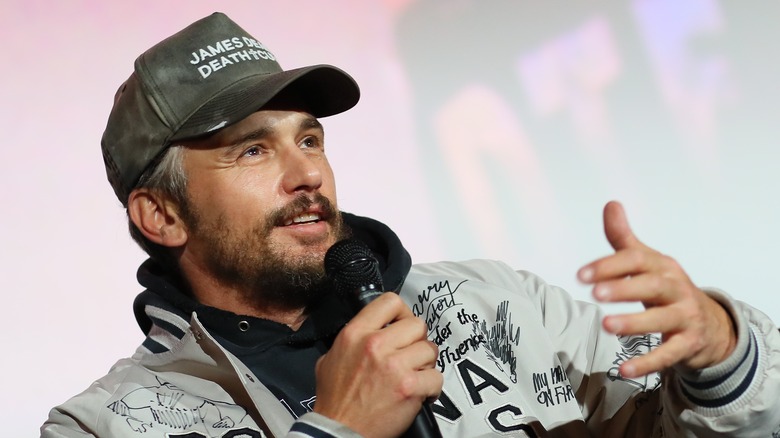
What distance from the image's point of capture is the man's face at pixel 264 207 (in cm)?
133

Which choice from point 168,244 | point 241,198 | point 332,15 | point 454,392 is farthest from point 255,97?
point 332,15

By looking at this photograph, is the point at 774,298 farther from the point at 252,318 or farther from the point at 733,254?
the point at 252,318

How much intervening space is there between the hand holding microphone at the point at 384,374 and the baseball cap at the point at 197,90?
0.42m

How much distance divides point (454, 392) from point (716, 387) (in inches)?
14.4

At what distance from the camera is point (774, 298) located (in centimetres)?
178

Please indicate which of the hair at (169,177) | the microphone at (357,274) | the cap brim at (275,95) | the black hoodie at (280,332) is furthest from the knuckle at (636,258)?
the hair at (169,177)

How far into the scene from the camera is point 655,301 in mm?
919

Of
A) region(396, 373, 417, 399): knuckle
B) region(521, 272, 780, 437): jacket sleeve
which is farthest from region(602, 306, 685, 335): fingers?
region(396, 373, 417, 399): knuckle

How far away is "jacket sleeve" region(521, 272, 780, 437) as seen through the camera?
1.00 metres

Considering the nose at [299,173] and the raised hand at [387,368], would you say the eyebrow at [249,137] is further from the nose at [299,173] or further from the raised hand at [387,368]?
the raised hand at [387,368]

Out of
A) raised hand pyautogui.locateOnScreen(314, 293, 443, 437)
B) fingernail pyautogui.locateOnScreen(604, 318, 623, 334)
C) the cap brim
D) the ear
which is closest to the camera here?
fingernail pyautogui.locateOnScreen(604, 318, 623, 334)

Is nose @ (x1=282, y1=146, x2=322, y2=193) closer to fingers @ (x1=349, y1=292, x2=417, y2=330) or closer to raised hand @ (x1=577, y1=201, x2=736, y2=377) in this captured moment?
fingers @ (x1=349, y1=292, x2=417, y2=330)

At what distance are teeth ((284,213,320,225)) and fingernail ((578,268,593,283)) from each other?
21.7 inches

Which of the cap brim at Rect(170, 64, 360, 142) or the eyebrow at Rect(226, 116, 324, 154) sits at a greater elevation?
the cap brim at Rect(170, 64, 360, 142)
